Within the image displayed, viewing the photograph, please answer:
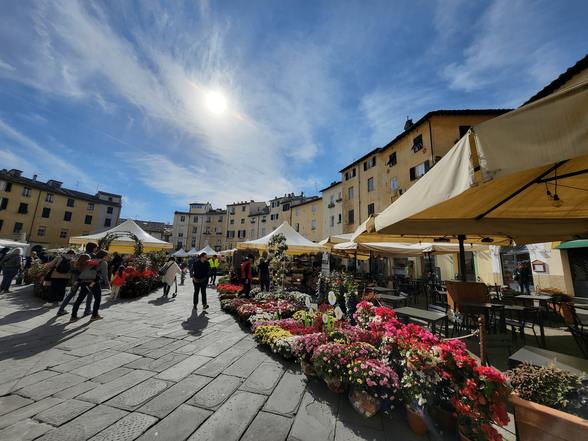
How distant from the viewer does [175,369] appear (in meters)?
3.26

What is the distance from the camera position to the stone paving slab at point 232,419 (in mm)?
2033

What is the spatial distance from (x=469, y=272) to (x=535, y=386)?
17618 mm

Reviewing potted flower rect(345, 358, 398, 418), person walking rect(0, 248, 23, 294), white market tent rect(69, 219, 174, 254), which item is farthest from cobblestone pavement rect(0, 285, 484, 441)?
white market tent rect(69, 219, 174, 254)

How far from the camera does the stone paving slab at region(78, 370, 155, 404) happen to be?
99.3 inches

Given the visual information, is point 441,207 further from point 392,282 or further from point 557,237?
point 392,282

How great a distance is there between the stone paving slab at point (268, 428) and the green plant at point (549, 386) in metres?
1.94

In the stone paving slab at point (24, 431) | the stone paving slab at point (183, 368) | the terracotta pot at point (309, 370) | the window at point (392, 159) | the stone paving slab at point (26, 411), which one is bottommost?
the stone paving slab at point (183, 368)

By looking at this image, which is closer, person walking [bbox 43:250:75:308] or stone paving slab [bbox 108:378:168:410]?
stone paving slab [bbox 108:378:168:410]

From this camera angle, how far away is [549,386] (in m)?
1.70

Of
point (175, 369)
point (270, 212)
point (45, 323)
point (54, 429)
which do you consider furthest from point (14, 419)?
point (270, 212)

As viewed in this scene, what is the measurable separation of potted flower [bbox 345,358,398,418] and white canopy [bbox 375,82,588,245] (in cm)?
156

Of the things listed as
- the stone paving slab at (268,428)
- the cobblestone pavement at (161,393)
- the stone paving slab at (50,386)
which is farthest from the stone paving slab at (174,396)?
the stone paving slab at (50,386)

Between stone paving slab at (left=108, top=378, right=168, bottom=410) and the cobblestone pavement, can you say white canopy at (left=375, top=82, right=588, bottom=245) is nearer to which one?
the cobblestone pavement

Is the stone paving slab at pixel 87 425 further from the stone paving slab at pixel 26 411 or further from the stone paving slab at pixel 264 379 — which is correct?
the stone paving slab at pixel 264 379
